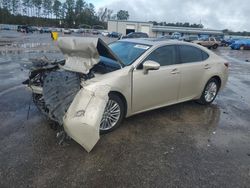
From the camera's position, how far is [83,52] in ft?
14.5

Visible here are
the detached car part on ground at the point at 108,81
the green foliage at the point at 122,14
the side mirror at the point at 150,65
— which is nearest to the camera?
the detached car part on ground at the point at 108,81

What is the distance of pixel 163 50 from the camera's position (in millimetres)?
5281

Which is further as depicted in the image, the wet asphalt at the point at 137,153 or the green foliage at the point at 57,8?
the green foliage at the point at 57,8

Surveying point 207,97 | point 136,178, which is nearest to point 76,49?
point 136,178

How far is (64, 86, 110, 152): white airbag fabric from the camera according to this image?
363cm

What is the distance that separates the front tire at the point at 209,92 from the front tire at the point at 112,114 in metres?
2.70

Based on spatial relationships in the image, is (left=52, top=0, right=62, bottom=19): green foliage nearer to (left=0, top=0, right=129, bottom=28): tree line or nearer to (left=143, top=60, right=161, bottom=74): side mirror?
(left=0, top=0, right=129, bottom=28): tree line

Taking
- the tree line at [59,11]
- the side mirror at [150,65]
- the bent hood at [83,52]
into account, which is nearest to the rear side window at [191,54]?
the side mirror at [150,65]

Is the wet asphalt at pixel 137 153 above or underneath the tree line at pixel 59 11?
underneath

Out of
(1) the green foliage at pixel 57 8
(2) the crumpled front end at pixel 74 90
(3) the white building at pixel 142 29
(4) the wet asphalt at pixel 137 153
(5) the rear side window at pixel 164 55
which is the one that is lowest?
(4) the wet asphalt at pixel 137 153

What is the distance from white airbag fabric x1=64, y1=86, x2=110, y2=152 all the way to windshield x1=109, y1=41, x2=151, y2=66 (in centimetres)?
123

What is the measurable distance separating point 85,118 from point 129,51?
2.13 meters

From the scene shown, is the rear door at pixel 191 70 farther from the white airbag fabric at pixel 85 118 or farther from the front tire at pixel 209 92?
the white airbag fabric at pixel 85 118

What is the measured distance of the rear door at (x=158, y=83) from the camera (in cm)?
473
